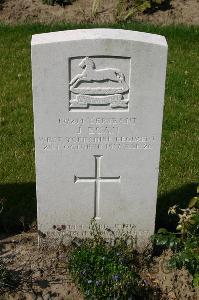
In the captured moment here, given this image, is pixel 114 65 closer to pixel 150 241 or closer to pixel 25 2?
pixel 150 241

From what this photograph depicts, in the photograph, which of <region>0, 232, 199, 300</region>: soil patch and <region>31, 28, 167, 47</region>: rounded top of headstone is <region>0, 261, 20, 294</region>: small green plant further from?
<region>31, 28, 167, 47</region>: rounded top of headstone

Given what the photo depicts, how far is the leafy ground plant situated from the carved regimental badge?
1095 mm

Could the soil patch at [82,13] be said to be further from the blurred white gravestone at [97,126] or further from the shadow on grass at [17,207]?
the blurred white gravestone at [97,126]

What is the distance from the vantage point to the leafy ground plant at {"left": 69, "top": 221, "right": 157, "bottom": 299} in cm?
452

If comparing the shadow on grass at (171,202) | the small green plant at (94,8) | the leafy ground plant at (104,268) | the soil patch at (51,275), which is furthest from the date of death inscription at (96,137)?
the small green plant at (94,8)

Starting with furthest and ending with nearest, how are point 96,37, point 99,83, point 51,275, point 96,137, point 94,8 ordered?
point 94,8 < point 51,275 < point 96,137 < point 99,83 < point 96,37

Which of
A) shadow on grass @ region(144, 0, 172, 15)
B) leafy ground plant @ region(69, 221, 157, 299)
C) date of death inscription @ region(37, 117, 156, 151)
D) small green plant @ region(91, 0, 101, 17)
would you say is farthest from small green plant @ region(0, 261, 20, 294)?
shadow on grass @ region(144, 0, 172, 15)

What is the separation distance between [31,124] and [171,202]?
2.25m

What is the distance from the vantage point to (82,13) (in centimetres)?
1056

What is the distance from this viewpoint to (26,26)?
10.0 meters

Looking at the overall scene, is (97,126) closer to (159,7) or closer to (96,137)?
(96,137)

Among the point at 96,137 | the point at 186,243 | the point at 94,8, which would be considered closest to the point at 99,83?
the point at 96,137

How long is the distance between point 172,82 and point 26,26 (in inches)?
116

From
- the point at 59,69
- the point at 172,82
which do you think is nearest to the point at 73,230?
the point at 59,69
